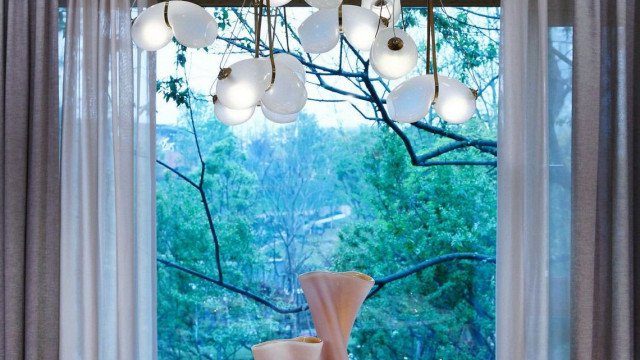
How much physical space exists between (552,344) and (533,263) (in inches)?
11.4

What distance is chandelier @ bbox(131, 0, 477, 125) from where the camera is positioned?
52.6 inches

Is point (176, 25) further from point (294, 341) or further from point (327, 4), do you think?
point (294, 341)

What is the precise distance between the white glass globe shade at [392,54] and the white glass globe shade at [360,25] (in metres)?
0.12

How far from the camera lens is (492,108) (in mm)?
3033

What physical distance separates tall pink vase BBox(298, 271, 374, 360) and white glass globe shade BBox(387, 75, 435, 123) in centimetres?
35

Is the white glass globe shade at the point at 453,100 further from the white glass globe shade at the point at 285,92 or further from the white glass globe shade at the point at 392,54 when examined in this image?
the white glass globe shade at the point at 285,92

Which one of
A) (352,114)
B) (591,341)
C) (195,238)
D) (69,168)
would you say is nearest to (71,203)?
(69,168)

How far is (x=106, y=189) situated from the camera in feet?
9.14

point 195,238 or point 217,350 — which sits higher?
point 195,238

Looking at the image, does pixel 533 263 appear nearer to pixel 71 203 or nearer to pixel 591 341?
pixel 591 341

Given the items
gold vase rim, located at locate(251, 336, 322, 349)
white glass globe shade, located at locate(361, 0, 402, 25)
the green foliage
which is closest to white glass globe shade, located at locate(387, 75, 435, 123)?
white glass globe shade, located at locate(361, 0, 402, 25)

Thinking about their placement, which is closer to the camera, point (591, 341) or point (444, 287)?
point (591, 341)

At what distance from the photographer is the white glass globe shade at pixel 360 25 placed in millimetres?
1562

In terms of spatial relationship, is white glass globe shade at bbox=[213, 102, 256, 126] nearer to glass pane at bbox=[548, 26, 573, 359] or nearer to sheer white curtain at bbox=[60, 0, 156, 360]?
sheer white curtain at bbox=[60, 0, 156, 360]
